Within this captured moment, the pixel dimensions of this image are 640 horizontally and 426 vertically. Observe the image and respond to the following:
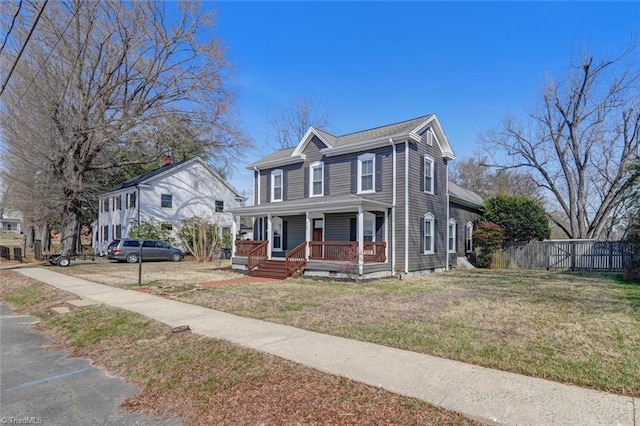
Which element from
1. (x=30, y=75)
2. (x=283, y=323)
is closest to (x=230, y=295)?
(x=283, y=323)

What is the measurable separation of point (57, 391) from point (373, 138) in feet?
46.7

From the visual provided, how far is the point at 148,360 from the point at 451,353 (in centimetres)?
424

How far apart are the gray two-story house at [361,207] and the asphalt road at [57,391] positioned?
9.50 m

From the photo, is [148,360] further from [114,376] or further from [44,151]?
[44,151]

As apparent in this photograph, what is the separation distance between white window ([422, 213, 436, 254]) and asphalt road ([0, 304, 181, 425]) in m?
14.0

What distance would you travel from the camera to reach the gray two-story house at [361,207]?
48.9 feet

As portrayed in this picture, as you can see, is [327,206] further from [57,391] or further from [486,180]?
[486,180]

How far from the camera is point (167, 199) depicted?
28688mm

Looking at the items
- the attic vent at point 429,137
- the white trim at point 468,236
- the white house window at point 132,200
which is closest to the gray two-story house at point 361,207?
the attic vent at point 429,137

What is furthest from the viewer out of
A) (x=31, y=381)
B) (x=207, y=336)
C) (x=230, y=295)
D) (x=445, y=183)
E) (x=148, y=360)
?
(x=445, y=183)

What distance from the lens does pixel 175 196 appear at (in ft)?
95.6

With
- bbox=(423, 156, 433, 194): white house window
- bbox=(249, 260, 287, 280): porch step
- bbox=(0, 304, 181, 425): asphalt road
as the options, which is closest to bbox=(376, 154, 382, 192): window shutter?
bbox=(423, 156, 433, 194): white house window

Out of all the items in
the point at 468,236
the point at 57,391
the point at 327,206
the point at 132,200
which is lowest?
the point at 57,391

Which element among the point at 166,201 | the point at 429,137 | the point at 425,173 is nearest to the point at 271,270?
the point at 425,173
